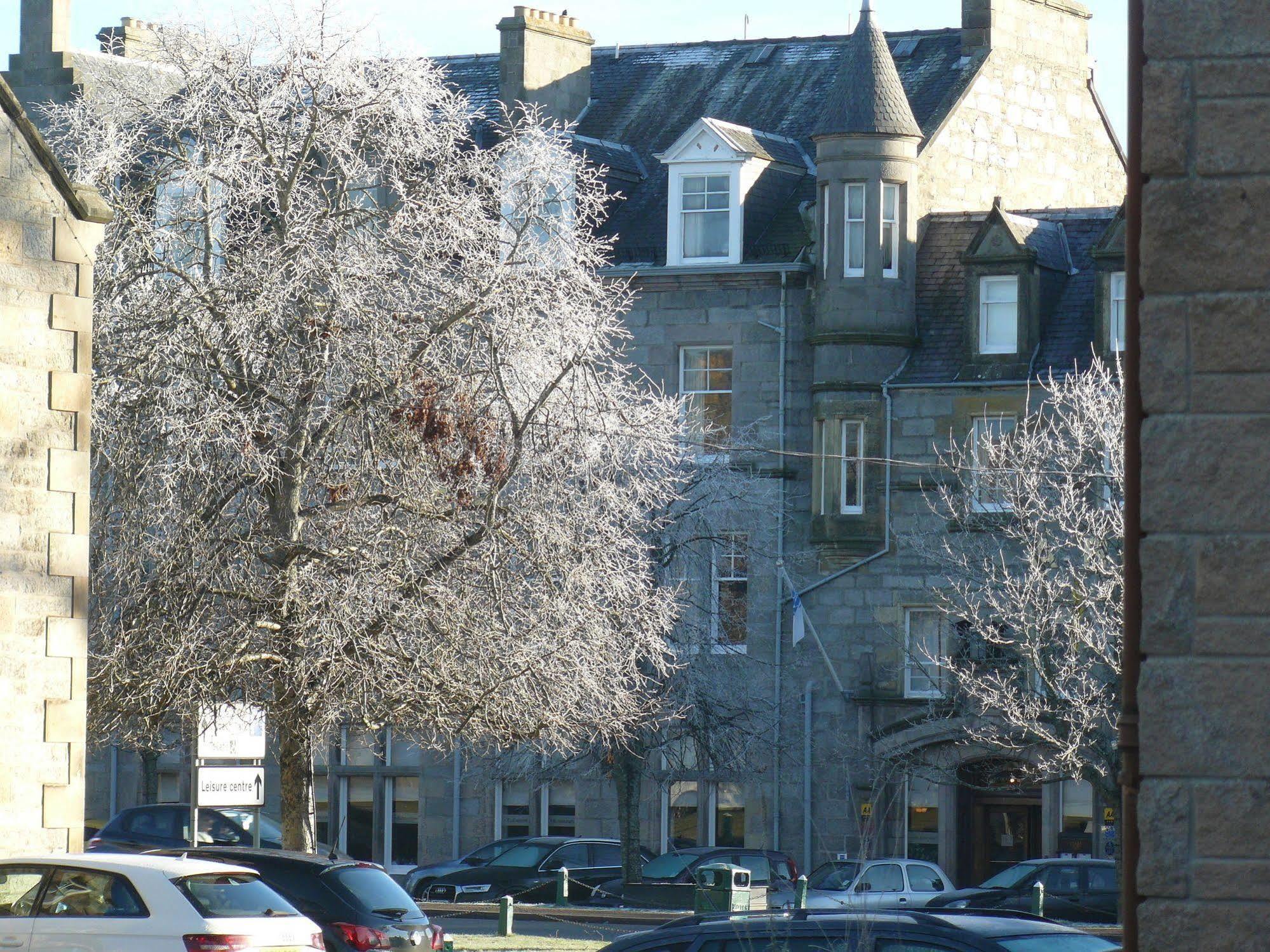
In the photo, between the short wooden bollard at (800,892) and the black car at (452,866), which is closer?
the short wooden bollard at (800,892)

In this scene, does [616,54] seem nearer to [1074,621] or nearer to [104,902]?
[1074,621]

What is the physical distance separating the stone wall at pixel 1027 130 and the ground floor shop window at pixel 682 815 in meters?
10.5

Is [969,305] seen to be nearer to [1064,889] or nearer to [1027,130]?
[1027,130]

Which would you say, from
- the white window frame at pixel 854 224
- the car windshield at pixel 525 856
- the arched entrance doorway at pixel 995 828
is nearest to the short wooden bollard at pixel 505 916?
the car windshield at pixel 525 856

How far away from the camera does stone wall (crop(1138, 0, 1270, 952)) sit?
5.83 metres

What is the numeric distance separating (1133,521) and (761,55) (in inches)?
1375

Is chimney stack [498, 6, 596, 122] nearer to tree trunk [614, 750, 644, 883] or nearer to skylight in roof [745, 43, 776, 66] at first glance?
skylight in roof [745, 43, 776, 66]

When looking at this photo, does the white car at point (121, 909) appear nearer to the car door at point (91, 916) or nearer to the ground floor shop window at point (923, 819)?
the car door at point (91, 916)

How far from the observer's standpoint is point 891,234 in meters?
33.7

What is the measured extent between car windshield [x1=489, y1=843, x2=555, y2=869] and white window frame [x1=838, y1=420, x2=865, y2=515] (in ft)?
23.5

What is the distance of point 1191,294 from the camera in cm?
610

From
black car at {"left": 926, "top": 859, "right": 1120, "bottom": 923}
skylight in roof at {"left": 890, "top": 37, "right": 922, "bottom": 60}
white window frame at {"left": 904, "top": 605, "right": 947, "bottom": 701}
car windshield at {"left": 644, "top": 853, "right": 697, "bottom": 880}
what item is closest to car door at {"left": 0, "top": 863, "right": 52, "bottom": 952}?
black car at {"left": 926, "top": 859, "right": 1120, "bottom": 923}

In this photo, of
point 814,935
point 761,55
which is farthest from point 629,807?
point 814,935

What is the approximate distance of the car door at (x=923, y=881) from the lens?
26469 millimetres
